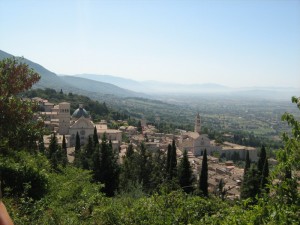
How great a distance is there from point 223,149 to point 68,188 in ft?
194

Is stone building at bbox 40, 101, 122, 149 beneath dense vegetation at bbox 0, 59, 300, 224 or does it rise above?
beneath

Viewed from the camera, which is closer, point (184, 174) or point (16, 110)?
point (16, 110)

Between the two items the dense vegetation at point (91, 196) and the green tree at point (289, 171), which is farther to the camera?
the dense vegetation at point (91, 196)

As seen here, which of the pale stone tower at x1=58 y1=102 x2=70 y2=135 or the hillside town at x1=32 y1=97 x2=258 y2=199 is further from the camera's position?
the pale stone tower at x1=58 y1=102 x2=70 y2=135

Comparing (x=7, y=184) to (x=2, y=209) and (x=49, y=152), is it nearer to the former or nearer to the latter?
(x=2, y=209)

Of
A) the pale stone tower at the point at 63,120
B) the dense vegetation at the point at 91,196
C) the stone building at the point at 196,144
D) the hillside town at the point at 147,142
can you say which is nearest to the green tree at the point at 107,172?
the dense vegetation at the point at 91,196

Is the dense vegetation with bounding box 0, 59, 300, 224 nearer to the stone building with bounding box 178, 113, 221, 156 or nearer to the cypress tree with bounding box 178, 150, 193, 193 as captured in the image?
the cypress tree with bounding box 178, 150, 193, 193

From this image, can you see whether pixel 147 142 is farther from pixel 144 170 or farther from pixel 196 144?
pixel 144 170

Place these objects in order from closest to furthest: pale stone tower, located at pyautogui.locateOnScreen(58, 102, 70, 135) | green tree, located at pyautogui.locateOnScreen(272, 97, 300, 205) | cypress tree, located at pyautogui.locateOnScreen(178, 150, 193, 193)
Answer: green tree, located at pyautogui.locateOnScreen(272, 97, 300, 205)
cypress tree, located at pyautogui.locateOnScreen(178, 150, 193, 193)
pale stone tower, located at pyautogui.locateOnScreen(58, 102, 70, 135)

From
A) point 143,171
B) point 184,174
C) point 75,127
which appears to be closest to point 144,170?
point 143,171

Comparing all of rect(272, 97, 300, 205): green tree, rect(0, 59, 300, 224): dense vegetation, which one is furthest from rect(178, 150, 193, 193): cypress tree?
rect(272, 97, 300, 205): green tree

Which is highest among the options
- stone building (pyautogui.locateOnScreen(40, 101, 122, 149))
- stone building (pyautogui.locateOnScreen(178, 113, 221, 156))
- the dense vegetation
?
the dense vegetation

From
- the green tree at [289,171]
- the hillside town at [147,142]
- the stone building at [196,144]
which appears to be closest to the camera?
the green tree at [289,171]

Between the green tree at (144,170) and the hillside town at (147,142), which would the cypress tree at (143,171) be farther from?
the hillside town at (147,142)
